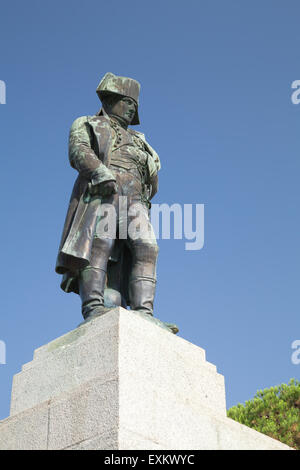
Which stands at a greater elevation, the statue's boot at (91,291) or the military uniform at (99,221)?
the military uniform at (99,221)

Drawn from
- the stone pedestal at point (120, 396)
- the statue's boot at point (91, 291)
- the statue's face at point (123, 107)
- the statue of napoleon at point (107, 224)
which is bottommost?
the stone pedestal at point (120, 396)

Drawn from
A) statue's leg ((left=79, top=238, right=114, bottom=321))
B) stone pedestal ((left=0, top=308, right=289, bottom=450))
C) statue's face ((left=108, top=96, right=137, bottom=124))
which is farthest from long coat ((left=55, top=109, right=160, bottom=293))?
stone pedestal ((left=0, top=308, right=289, bottom=450))

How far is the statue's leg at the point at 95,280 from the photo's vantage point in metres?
6.98

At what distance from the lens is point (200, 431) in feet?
19.5

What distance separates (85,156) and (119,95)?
1.28 m

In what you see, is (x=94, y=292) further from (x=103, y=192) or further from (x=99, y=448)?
(x=99, y=448)

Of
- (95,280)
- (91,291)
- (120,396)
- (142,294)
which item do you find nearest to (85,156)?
(95,280)

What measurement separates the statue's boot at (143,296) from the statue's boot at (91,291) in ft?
1.18

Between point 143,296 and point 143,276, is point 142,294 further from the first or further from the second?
point 143,276

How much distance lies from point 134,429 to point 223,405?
182 centimetres

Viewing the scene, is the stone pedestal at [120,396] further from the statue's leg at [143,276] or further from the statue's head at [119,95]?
the statue's head at [119,95]

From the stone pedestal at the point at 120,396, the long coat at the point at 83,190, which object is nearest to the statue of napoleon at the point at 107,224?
the long coat at the point at 83,190

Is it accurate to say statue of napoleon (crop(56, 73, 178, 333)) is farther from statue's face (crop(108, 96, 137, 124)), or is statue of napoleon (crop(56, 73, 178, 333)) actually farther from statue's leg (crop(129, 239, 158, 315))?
statue's face (crop(108, 96, 137, 124))

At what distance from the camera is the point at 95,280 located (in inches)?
282
